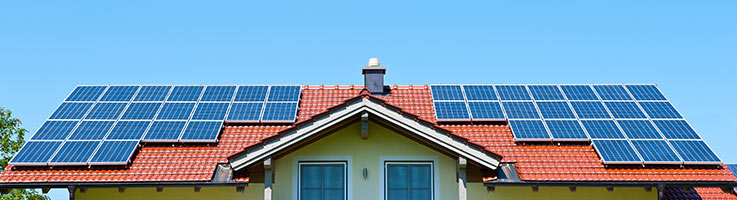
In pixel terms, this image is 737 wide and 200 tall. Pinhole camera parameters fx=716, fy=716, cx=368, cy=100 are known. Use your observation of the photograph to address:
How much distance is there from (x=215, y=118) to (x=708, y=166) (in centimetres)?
1233

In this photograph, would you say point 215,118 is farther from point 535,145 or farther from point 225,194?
point 535,145

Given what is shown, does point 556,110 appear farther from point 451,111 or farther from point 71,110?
point 71,110

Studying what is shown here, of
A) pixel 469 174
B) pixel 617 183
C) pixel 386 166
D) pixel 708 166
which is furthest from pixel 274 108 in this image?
pixel 708 166

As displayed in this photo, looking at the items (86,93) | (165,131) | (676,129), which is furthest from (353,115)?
(86,93)

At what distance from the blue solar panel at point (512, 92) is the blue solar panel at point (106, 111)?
1057 cm

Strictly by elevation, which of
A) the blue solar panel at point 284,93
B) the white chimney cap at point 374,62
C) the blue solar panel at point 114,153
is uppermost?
the white chimney cap at point 374,62

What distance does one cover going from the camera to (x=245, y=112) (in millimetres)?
19391

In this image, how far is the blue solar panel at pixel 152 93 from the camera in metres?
20.2

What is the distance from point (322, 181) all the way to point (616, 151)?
712 cm

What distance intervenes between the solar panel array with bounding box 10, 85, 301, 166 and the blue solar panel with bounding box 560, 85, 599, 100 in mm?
7796

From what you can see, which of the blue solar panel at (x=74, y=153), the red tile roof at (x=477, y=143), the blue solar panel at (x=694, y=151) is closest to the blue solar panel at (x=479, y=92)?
the red tile roof at (x=477, y=143)

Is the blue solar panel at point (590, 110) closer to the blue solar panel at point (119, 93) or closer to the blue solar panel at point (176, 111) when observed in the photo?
the blue solar panel at point (176, 111)

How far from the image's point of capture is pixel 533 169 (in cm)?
1686

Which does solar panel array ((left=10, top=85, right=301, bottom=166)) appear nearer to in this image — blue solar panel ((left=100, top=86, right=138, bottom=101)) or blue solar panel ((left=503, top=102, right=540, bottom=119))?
blue solar panel ((left=100, top=86, right=138, bottom=101))
